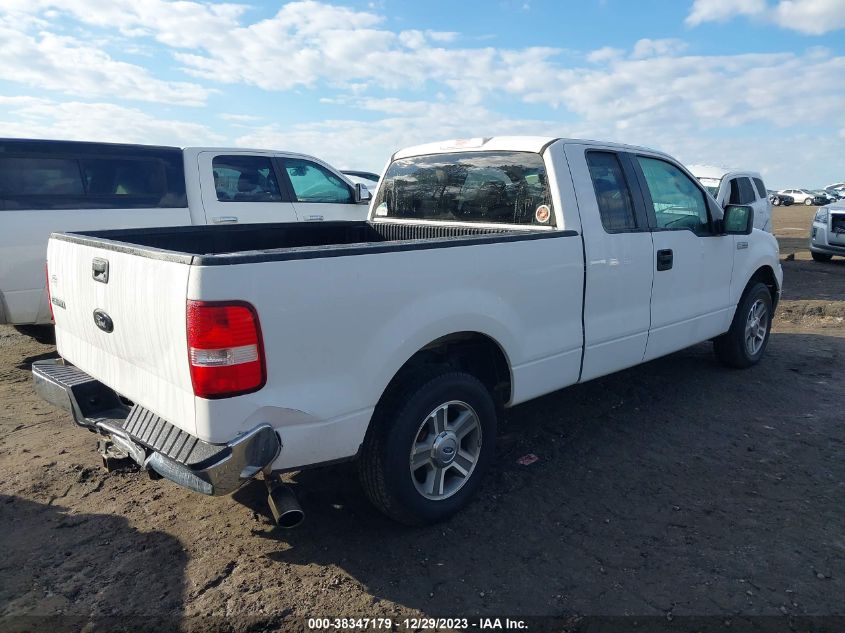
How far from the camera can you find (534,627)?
2.52 metres

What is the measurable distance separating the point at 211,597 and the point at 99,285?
57.9 inches

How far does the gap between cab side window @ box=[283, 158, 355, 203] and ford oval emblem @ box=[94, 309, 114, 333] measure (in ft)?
16.5

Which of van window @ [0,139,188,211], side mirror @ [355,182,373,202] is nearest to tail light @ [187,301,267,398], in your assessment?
van window @ [0,139,188,211]

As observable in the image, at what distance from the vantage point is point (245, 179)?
7301mm

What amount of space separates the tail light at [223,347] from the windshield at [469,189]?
2.16 m

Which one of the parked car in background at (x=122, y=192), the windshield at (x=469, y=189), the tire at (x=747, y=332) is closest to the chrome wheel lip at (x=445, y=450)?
the windshield at (x=469, y=189)

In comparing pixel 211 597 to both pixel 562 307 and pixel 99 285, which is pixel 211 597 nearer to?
pixel 99 285

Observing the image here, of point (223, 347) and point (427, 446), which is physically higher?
point (223, 347)

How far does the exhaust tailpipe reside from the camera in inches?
103

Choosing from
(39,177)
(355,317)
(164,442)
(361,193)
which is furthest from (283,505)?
(361,193)

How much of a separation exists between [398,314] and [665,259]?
246cm

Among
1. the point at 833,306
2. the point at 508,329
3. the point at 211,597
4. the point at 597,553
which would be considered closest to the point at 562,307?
the point at 508,329

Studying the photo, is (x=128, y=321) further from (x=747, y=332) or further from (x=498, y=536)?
(x=747, y=332)

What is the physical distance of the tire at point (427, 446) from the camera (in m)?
2.91
